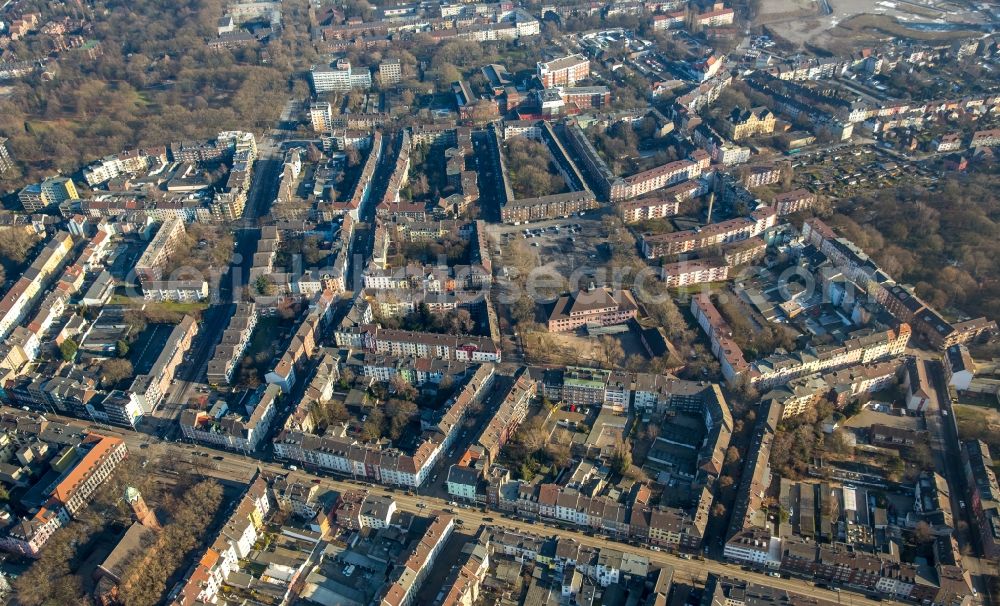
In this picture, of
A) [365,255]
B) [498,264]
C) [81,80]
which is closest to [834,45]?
[498,264]

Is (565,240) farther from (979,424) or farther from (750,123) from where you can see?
(979,424)

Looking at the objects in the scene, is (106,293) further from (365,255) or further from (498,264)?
(498,264)

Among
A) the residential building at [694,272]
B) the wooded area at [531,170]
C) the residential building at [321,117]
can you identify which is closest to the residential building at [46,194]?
the residential building at [321,117]

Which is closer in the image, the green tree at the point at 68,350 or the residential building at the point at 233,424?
the residential building at the point at 233,424

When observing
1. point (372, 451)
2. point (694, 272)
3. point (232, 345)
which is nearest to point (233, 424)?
point (232, 345)

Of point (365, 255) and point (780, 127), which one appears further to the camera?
point (780, 127)

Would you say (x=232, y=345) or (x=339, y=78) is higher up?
(x=339, y=78)

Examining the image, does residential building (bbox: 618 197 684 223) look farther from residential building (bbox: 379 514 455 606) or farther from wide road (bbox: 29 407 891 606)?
residential building (bbox: 379 514 455 606)

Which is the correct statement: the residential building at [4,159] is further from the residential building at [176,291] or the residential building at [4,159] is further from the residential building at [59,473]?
the residential building at [59,473]

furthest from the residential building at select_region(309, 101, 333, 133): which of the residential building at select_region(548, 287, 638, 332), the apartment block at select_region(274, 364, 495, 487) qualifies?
the apartment block at select_region(274, 364, 495, 487)
